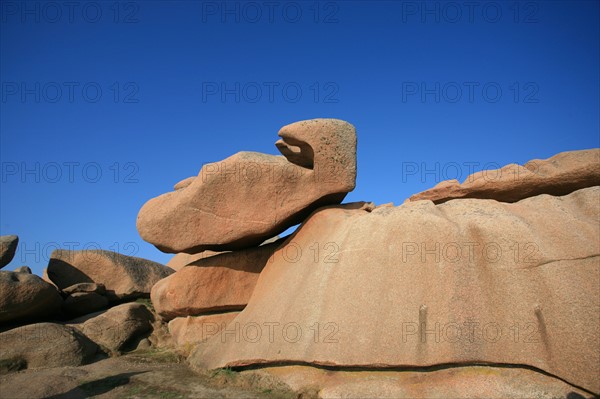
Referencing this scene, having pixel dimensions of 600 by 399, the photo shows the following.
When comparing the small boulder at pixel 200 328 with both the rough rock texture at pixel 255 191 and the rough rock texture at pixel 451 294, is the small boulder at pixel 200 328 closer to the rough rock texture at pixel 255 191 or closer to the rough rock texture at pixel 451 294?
the rough rock texture at pixel 451 294

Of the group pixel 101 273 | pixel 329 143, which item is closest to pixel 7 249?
pixel 101 273

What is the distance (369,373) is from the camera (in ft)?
16.2

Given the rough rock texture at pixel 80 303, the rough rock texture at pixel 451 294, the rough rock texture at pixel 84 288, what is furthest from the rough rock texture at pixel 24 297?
the rough rock texture at pixel 451 294

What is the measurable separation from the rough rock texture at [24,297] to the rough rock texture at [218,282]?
229cm

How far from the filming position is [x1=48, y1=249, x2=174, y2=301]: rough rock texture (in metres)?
10.1

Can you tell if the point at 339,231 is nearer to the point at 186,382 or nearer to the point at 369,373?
the point at 369,373

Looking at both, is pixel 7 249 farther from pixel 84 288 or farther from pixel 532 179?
pixel 532 179

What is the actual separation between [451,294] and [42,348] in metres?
5.79

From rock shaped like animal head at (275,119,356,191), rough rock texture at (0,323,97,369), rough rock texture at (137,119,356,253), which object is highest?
rock shaped like animal head at (275,119,356,191)

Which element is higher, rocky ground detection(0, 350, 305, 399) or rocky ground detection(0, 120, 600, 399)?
rocky ground detection(0, 120, 600, 399)

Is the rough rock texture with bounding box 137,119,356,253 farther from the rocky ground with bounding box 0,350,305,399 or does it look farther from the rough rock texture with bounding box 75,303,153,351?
the rough rock texture with bounding box 75,303,153,351

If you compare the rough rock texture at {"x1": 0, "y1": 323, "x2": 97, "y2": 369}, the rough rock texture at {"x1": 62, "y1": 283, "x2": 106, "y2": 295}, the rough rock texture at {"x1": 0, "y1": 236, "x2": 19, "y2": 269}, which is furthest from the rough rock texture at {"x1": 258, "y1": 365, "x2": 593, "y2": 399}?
the rough rock texture at {"x1": 0, "y1": 236, "x2": 19, "y2": 269}

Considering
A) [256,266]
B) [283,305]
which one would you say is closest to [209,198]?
[256,266]

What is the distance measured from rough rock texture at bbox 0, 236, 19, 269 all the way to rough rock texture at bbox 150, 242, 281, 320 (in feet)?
11.5
